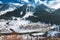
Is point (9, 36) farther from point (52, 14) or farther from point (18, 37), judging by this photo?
point (52, 14)

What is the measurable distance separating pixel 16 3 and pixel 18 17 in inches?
6.3

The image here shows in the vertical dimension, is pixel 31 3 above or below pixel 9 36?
above

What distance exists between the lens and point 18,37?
1.76 metres

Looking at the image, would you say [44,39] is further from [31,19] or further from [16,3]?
[16,3]

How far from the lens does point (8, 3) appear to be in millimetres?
1827

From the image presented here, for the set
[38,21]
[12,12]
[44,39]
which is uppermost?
[12,12]

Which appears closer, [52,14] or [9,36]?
[9,36]

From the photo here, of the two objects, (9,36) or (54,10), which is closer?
(9,36)

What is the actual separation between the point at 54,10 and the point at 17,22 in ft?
1.45

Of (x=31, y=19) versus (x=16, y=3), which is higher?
(x=16, y=3)

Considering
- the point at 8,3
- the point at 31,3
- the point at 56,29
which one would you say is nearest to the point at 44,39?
the point at 56,29

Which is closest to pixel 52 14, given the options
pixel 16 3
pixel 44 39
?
pixel 44 39

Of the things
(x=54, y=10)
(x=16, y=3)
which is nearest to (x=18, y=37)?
(x=16, y=3)

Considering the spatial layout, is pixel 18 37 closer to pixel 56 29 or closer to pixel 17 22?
pixel 17 22
